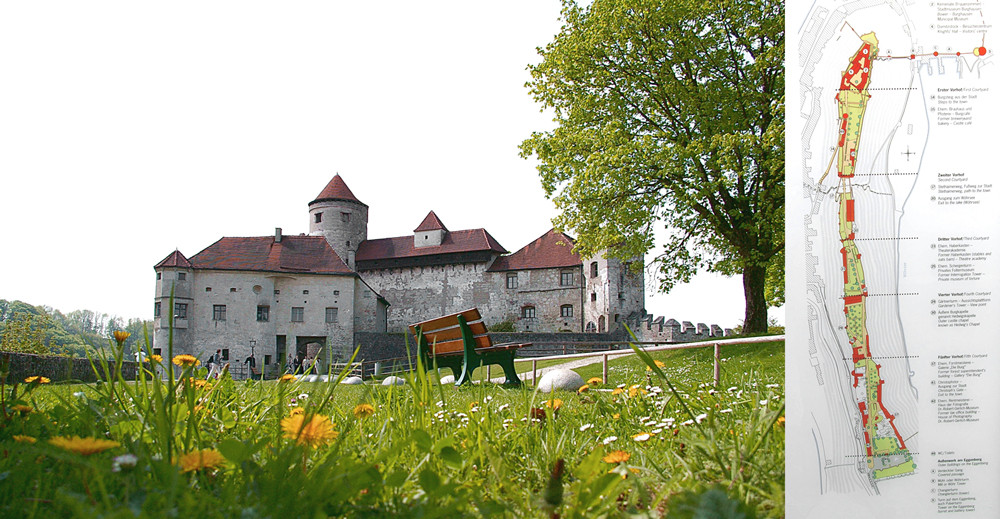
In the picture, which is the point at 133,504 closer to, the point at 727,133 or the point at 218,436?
the point at 218,436

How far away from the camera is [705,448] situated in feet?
4.93

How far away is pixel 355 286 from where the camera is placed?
34656mm

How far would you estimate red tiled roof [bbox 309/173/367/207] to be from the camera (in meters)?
41.3

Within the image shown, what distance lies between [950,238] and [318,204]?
42197 mm

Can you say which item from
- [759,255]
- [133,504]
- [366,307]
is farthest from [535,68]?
[366,307]

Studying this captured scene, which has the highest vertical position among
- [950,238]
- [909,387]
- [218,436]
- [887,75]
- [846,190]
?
[887,75]

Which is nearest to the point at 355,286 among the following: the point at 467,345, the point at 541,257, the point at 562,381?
the point at 541,257

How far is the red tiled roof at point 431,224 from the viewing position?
41112 mm

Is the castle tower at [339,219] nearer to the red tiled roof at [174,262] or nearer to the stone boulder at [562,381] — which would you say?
the red tiled roof at [174,262]

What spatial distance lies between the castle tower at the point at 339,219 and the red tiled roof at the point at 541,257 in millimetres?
9583

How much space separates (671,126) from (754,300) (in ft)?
13.0

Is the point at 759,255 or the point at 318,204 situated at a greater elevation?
the point at 318,204

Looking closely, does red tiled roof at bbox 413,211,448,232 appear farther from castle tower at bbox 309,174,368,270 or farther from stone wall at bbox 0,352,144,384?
stone wall at bbox 0,352,144,384

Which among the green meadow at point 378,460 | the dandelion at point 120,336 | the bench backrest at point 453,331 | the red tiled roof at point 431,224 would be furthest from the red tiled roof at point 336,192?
the dandelion at point 120,336
